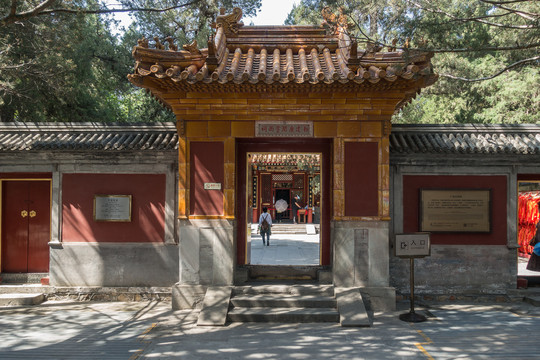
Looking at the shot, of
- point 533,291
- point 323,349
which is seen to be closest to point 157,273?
point 323,349

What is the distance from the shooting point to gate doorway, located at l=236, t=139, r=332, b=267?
7.99m

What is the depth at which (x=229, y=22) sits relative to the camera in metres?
8.49

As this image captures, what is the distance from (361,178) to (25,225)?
668 centimetres

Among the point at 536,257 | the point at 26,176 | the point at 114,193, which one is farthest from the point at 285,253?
the point at 26,176

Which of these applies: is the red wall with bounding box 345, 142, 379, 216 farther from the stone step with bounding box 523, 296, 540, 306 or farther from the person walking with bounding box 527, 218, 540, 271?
the person walking with bounding box 527, 218, 540, 271

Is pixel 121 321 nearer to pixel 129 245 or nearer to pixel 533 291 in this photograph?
pixel 129 245

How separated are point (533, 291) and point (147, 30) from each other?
625 inches

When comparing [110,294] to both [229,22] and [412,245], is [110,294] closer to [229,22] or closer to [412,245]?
[412,245]

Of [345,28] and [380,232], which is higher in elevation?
[345,28]

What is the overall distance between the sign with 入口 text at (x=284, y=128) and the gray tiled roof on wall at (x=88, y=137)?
1.70 m

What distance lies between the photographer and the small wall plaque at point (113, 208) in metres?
7.71

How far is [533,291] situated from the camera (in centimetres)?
764

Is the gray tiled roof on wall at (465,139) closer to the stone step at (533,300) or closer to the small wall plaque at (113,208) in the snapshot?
the stone step at (533,300)

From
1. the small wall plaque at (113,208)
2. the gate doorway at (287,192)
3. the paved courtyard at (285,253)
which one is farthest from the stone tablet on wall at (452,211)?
the gate doorway at (287,192)
